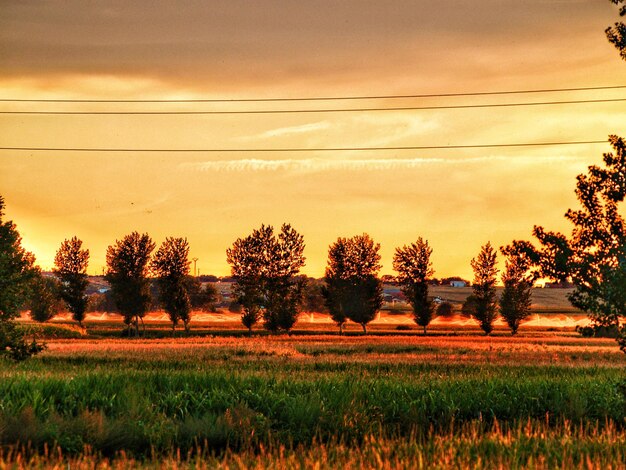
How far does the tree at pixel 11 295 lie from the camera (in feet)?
95.9

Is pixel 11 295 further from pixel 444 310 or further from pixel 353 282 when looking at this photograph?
pixel 444 310

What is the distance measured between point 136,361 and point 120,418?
2108 centimetres

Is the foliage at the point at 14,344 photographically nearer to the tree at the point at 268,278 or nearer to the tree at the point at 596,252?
the tree at the point at 596,252

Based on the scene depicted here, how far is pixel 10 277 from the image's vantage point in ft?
97.9

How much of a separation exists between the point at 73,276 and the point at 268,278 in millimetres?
25152

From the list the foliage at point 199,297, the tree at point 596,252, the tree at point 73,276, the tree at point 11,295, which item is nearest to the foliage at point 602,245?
the tree at point 596,252

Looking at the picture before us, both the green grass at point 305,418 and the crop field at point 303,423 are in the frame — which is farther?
the green grass at point 305,418

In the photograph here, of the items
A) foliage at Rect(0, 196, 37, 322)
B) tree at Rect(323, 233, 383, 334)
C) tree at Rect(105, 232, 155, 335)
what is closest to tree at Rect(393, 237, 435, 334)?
tree at Rect(323, 233, 383, 334)

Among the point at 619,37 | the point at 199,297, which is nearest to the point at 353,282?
the point at 199,297

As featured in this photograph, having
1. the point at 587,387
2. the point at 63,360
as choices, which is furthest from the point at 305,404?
the point at 63,360

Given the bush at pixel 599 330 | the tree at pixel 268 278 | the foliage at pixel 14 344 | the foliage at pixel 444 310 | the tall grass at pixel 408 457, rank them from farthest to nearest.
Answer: the foliage at pixel 444 310
the tree at pixel 268 278
the foliage at pixel 14 344
the bush at pixel 599 330
the tall grass at pixel 408 457

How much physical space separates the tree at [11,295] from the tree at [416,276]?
187ft

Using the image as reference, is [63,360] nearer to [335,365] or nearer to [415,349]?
[335,365]

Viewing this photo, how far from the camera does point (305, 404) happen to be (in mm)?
14555
